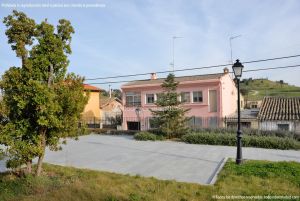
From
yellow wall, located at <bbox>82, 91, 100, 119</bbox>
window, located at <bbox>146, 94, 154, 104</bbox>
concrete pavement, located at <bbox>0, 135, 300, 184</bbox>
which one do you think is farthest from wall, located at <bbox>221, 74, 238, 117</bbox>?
yellow wall, located at <bbox>82, 91, 100, 119</bbox>

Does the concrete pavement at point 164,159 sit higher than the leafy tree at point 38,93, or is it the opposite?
the leafy tree at point 38,93

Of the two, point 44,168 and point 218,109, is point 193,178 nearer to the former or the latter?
point 44,168

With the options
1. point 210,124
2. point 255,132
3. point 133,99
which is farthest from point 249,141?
point 133,99

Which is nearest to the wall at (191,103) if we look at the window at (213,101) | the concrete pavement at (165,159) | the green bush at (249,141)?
the window at (213,101)

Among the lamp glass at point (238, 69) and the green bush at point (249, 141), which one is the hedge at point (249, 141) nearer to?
the green bush at point (249, 141)

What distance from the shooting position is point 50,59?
7.27m

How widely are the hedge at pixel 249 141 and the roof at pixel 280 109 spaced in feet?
25.9

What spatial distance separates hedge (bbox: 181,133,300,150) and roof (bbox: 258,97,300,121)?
7.91 m

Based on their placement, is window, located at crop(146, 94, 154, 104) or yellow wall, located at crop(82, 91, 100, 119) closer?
window, located at crop(146, 94, 154, 104)

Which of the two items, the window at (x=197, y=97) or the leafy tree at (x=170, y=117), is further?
the window at (x=197, y=97)

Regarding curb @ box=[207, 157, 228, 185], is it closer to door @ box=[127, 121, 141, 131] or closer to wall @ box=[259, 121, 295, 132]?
wall @ box=[259, 121, 295, 132]

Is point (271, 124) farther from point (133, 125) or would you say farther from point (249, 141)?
point (133, 125)

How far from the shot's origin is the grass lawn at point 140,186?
A: 6051 mm

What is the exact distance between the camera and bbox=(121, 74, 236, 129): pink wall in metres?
23.1
